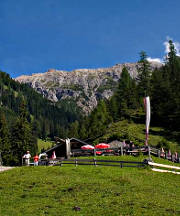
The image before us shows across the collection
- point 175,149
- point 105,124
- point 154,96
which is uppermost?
point 154,96

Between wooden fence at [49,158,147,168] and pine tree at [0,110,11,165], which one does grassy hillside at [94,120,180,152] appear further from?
wooden fence at [49,158,147,168]

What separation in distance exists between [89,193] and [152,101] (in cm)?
7625

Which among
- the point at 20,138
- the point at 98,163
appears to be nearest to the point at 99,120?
the point at 20,138

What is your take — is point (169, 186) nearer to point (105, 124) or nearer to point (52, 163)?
point (52, 163)

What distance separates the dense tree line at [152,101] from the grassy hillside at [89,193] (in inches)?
2017

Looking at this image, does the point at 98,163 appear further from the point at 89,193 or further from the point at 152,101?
the point at 152,101

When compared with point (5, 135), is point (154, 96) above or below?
above

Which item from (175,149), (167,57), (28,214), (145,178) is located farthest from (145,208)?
(167,57)

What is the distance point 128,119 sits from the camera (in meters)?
90.1

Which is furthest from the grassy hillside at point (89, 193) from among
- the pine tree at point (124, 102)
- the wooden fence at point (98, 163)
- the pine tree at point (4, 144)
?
the pine tree at point (124, 102)

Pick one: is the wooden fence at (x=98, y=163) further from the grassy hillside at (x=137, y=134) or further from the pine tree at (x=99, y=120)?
the pine tree at (x=99, y=120)

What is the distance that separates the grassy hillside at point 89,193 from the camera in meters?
12.7

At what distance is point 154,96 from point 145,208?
7826 cm

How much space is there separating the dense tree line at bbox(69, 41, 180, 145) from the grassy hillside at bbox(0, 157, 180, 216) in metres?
51.2
